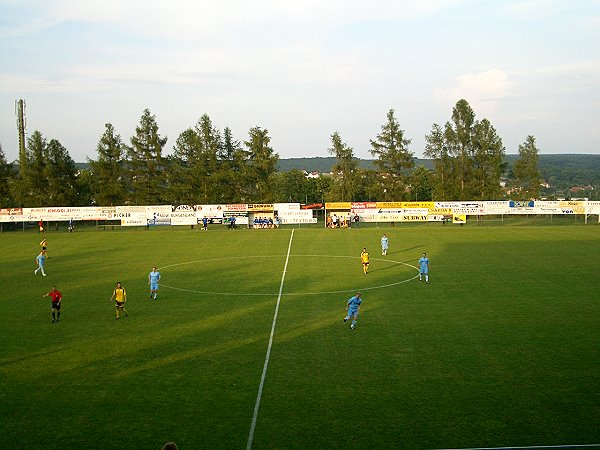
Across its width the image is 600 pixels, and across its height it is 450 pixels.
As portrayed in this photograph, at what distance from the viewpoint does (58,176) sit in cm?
7106

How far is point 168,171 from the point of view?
74938 millimetres

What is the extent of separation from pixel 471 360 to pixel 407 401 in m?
3.59

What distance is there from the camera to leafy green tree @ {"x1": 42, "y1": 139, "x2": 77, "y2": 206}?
229 feet

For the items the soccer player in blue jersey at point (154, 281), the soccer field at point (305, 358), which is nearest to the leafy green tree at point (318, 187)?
the soccer field at point (305, 358)

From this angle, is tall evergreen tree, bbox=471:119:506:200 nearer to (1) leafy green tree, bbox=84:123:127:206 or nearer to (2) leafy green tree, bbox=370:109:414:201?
(2) leafy green tree, bbox=370:109:414:201

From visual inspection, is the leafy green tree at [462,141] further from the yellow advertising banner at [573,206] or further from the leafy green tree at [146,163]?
the leafy green tree at [146,163]

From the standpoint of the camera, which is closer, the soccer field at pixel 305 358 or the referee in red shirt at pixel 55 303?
the soccer field at pixel 305 358

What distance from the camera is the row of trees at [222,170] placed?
233ft

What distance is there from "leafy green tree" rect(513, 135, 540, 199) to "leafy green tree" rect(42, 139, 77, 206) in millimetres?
58964

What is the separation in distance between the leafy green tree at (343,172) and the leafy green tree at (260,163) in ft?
30.3

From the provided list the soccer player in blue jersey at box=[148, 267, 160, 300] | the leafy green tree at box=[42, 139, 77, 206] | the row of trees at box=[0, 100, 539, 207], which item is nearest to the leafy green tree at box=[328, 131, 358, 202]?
the row of trees at box=[0, 100, 539, 207]

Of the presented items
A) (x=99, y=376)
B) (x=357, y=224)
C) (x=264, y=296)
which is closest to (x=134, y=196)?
(x=357, y=224)

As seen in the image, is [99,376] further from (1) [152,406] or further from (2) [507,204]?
(2) [507,204]

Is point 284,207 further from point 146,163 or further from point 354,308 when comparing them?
point 354,308
